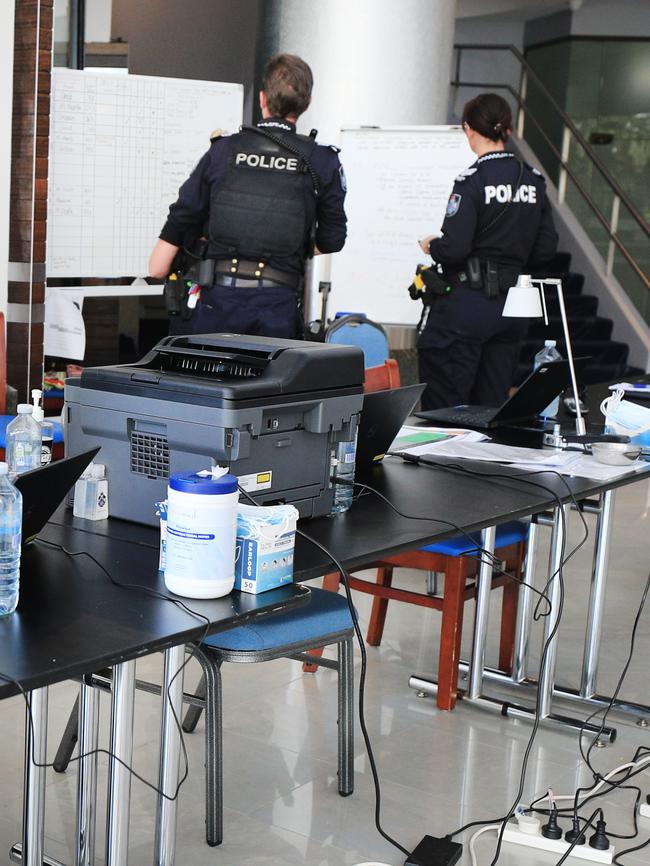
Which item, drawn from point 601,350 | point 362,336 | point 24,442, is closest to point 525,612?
point 362,336

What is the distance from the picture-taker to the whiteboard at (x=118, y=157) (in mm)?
5004

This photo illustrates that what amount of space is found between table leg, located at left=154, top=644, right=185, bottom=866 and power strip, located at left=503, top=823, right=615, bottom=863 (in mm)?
767

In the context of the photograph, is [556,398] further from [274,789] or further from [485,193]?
[274,789]

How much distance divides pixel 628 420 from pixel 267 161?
5.28 feet

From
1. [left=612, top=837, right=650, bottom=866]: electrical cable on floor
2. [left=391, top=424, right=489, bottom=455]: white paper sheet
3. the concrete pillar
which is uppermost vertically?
the concrete pillar

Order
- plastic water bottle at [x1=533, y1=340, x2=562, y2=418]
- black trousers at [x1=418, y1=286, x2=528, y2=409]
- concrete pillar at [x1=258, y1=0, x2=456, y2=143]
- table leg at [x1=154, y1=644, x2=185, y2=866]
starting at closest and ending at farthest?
table leg at [x1=154, y1=644, x2=185, y2=866], plastic water bottle at [x1=533, y1=340, x2=562, y2=418], black trousers at [x1=418, y1=286, x2=528, y2=409], concrete pillar at [x1=258, y1=0, x2=456, y2=143]

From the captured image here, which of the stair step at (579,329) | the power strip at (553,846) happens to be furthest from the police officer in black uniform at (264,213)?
the stair step at (579,329)

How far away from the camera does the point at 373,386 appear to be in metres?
3.52

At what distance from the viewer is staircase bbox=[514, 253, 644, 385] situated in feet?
28.9

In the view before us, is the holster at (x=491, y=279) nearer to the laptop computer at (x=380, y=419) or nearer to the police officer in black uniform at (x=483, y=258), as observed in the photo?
the police officer in black uniform at (x=483, y=258)

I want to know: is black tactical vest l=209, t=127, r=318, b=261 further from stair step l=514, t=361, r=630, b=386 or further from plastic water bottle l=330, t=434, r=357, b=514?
stair step l=514, t=361, r=630, b=386

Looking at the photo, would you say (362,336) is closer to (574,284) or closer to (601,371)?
(601,371)

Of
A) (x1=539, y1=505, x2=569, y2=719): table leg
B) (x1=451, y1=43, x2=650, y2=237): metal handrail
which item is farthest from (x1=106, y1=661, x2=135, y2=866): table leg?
(x1=451, y1=43, x2=650, y2=237): metal handrail

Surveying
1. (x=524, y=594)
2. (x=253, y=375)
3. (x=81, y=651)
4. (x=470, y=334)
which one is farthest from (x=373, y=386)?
(x=81, y=651)
